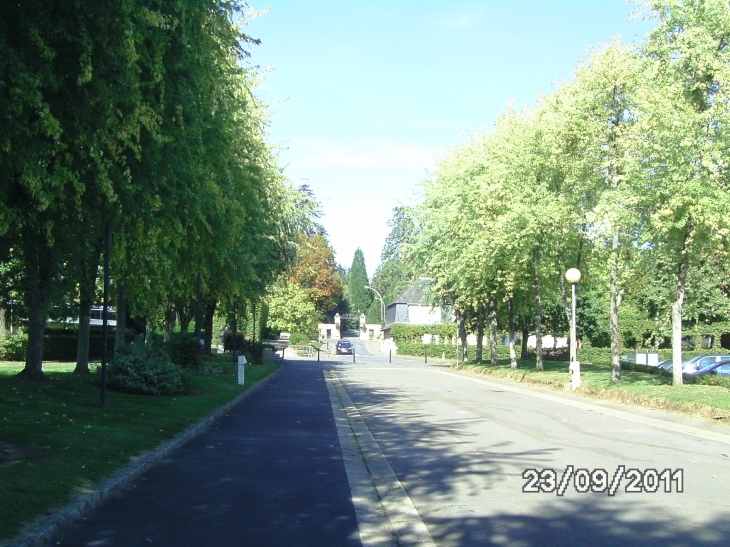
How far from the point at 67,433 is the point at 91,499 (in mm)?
3727

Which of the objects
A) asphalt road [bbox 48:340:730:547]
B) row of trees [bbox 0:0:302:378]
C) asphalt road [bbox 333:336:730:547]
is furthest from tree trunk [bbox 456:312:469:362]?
asphalt road [bbox 48:340:730:547]

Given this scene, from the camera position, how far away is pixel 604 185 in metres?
29.0

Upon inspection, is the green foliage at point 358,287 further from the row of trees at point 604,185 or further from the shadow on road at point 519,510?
the shadow on road at point 519,510

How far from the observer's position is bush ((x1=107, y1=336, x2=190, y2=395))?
18609 millimetres

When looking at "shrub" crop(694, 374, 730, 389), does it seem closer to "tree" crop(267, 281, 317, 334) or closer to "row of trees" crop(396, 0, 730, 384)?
"row of trees" crop(396, 0, 730, 384)

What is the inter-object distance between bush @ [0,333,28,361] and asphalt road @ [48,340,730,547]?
79.2 feet

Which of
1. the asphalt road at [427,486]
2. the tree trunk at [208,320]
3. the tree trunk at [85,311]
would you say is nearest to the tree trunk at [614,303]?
the asphalt road at [427,486]

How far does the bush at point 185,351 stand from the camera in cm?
2603

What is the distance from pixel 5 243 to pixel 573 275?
1821cm

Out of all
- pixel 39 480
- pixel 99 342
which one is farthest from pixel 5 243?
pixel 99 342

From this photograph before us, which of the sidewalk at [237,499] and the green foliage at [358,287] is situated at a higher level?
the green foliage at [358,287]

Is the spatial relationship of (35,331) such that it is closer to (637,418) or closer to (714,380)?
(637,418)

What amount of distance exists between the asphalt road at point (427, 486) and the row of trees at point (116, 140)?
150 inches

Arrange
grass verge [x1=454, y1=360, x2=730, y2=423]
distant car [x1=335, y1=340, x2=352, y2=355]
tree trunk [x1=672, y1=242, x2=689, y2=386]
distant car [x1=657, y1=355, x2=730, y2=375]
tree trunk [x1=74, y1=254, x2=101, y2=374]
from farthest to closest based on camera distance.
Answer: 1. distant car [x1=335, y1=340, x2=352, y2=355]
2. distant car [x1=657, y1=355, x2=730, y2=375]
3. tree trunk [x1=672, y1=242, x2=689, y2=386]
4. tree trunk [x1=74, y1=254, x2=101, y2=374]
5. grass verge [x1=454, y1=360, x2=730, y2=423]
